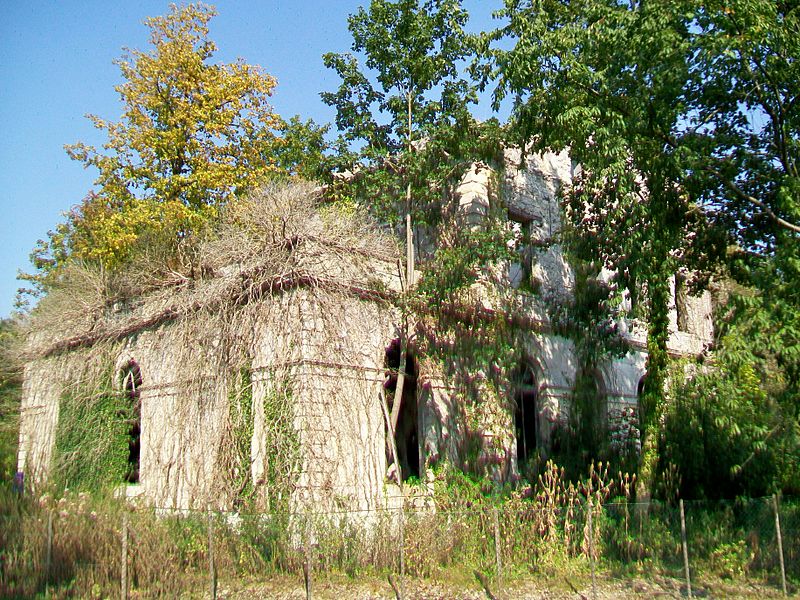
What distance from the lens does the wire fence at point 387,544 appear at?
338 inches

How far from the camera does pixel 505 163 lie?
14.6 m

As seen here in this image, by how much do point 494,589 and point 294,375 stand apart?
3961mm

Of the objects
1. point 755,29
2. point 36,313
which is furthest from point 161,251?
point 755,29

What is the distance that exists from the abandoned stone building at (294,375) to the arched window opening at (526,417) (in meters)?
0.03

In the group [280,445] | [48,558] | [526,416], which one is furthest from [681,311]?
[48,558]

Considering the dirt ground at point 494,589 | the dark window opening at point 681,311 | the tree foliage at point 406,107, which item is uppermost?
the tree foliage at point 406,107

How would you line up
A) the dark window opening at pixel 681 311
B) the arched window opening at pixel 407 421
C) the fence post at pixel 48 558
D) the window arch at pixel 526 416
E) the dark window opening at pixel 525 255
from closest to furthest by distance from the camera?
the fence post at pixel 48 558 → the arched window opening at pixel 407 421 → the window arch at pixel 526 416 → the dark window opening at pixel 525 255 → the dark window opening at pixel 681 311

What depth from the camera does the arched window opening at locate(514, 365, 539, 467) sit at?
14.5 metres

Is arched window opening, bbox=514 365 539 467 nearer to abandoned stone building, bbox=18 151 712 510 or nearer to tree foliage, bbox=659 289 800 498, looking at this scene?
abandoned stone building, bbox=18 151 712 510

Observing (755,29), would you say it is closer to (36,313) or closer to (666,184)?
(666,184)

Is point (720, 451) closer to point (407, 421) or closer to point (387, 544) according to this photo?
point (407, 421)

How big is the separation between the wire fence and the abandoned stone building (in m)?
0.83

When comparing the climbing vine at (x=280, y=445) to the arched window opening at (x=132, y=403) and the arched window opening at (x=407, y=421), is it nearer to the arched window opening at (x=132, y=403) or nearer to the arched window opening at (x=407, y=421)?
the arched window opening at (x=407, y=421)

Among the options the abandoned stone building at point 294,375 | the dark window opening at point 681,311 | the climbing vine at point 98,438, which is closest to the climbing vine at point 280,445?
the abandoned stone building at point 294,375
